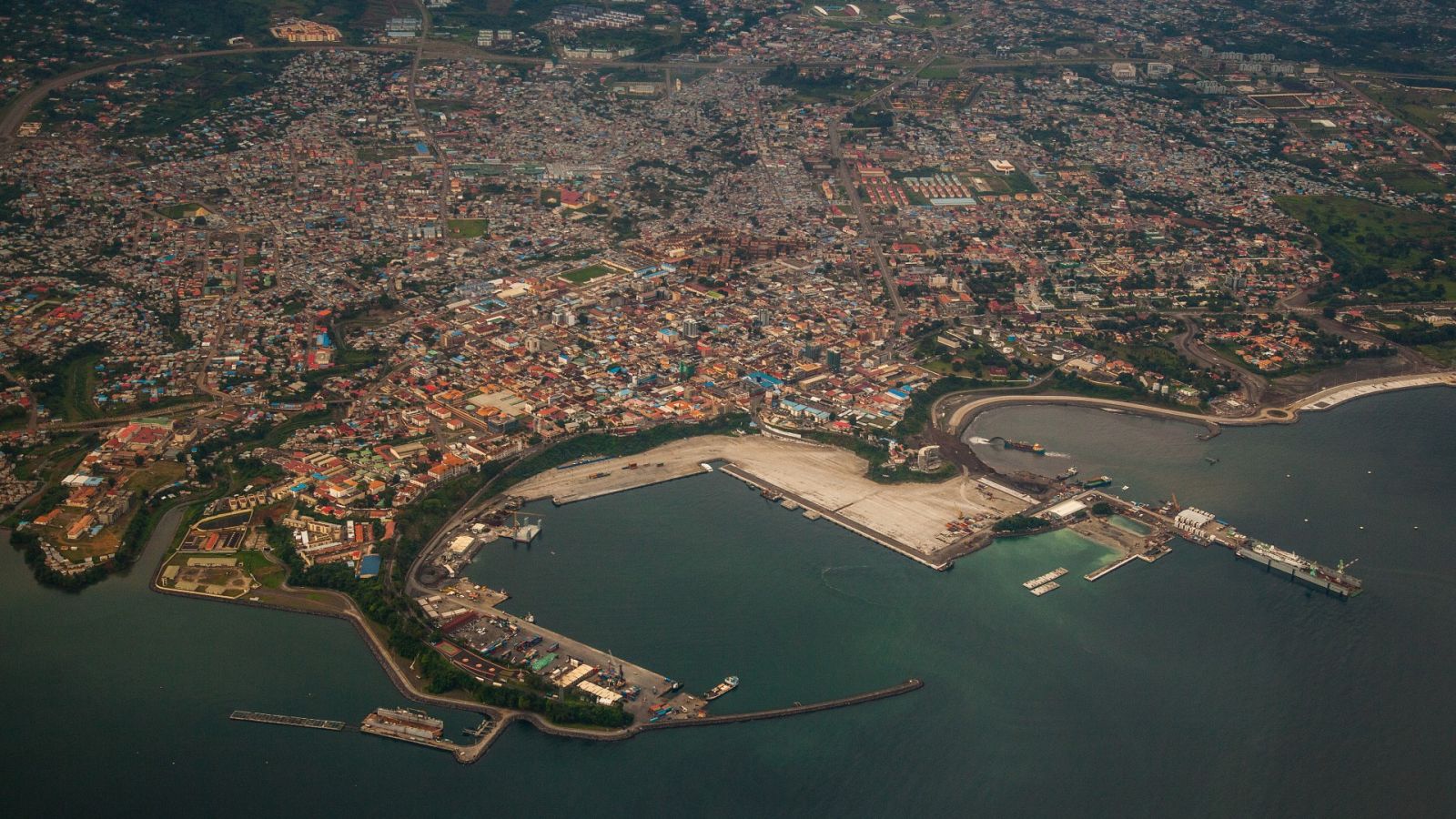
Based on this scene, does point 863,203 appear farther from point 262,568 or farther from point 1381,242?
point 262,568

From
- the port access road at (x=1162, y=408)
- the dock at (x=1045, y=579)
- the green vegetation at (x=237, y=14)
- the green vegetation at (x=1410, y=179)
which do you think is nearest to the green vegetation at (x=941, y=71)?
the green vegetation at (x=1410, y=179)

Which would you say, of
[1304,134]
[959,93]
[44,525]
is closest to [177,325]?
[44,525]

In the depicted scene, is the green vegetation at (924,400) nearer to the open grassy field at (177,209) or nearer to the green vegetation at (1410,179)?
the green vegetation at (1410,179)

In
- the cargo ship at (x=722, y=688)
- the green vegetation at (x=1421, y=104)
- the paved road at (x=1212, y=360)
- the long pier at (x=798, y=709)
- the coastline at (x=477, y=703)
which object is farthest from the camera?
the green vegetation at (x=1421, y=104)

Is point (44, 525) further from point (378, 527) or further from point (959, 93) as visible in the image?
point (959, 93)

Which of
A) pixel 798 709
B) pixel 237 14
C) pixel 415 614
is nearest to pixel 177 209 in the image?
pixel 237 14

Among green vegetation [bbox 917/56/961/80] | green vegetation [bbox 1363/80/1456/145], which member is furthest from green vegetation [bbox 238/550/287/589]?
green vegetation [bbox 1363/80/1456/145]

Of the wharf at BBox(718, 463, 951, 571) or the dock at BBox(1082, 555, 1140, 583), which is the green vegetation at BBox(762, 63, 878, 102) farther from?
the dock at BBox(1082, 555, 1140, 583)

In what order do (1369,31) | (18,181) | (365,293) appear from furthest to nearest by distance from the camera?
1. (1369,31)
2. (18,181)
3. (365,293)
